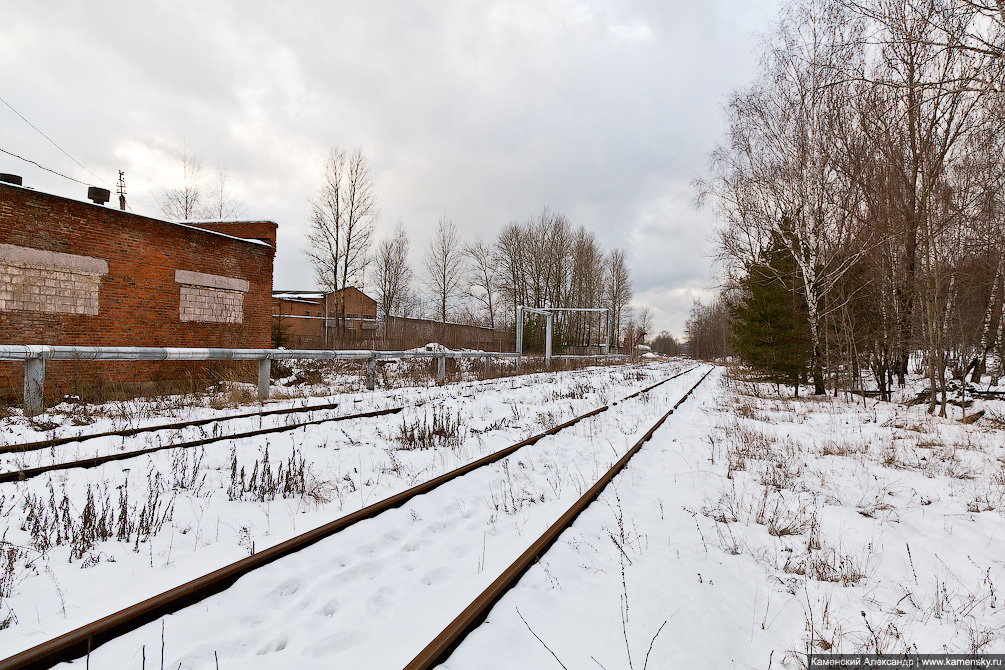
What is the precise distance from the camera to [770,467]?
17.6 feet

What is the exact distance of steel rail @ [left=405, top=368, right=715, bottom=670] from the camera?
1.87 metres

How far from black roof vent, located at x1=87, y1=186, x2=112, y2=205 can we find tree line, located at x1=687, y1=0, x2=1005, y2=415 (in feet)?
56.5

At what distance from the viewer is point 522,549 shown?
3.04 metres

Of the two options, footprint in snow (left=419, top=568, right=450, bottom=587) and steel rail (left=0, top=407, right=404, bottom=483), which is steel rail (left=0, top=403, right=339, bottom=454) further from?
footprint in snow (left=419, top=568, right=450, bottom=587)

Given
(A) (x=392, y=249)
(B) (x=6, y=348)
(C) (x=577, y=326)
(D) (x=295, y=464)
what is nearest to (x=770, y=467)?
(D) (x=295, y=464)

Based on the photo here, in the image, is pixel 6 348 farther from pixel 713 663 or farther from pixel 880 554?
pixel 880 554

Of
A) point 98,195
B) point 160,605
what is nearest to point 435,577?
point 160,605

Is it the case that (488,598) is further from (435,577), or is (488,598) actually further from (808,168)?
(808,168)

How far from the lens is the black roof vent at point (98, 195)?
A: 11.9 metres

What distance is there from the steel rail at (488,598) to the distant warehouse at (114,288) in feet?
35.0

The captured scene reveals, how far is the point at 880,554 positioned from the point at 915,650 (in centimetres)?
127

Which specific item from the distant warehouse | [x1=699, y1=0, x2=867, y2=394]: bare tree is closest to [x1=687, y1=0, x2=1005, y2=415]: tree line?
[x1=699, y1=0, x2=867, y2=394]: bare tree

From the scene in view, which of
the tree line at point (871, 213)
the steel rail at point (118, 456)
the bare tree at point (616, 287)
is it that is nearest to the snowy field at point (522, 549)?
the steel rail at point (118, 456)

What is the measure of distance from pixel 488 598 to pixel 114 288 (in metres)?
13.5
